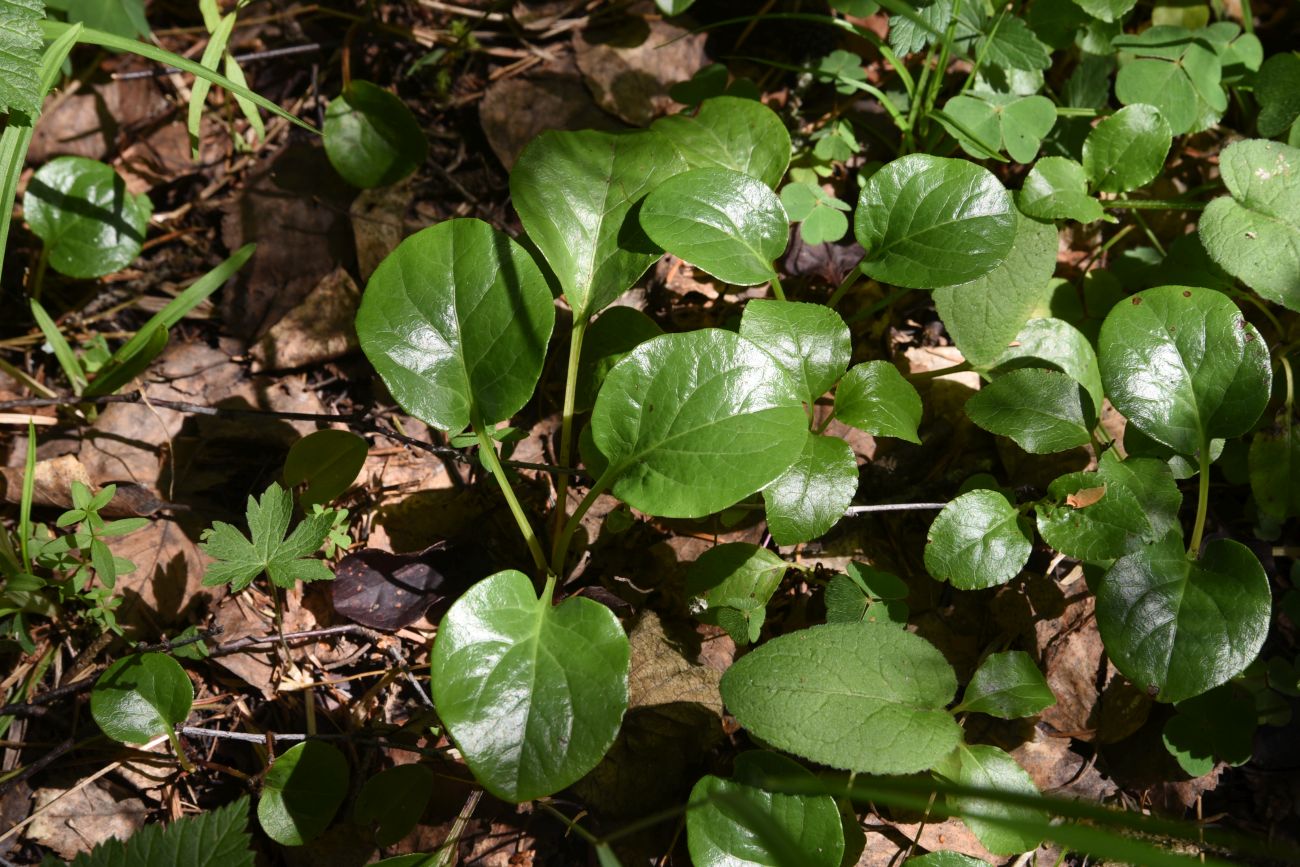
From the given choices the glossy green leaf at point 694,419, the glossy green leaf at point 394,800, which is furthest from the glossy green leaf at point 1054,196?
the glossy green leaf at point 394,800

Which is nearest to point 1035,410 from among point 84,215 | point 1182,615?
point 1182,615

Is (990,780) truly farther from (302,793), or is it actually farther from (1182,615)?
(302,793)

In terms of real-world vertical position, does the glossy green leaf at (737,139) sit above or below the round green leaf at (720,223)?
above

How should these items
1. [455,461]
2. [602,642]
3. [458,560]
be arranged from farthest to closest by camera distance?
[455,461] < [458,560] < [602,642]

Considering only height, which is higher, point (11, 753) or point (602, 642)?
point (602, 642)

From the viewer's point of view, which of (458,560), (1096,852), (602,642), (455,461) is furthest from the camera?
(455,461)

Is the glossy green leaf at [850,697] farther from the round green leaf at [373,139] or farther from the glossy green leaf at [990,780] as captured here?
the round green leaf at [373,139]

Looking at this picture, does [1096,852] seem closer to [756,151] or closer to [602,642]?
[602,642]

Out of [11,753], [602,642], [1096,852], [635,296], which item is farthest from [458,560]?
[1096,852]
